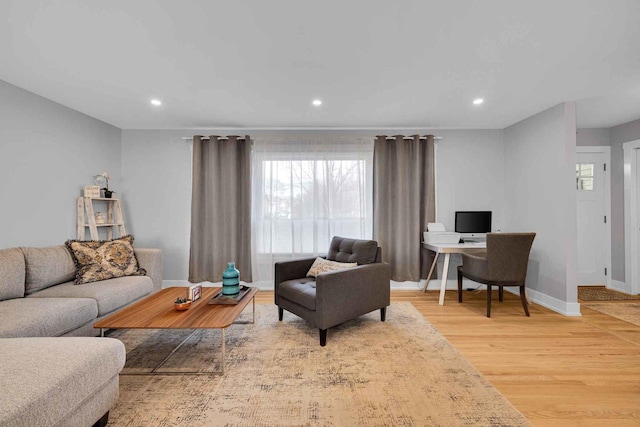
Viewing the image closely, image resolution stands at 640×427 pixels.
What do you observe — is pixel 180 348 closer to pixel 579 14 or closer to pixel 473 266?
pixel 473 266

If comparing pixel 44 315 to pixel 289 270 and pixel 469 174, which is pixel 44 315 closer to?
pixel 289 270

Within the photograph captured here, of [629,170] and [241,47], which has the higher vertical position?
[241,47]

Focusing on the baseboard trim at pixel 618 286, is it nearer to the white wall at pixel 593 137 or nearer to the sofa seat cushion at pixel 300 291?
the white wall at pixel 593 137

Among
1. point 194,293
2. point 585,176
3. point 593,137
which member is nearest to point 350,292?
point 194,293

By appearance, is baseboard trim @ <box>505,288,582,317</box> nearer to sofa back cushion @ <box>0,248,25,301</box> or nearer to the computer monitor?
the computer monitor

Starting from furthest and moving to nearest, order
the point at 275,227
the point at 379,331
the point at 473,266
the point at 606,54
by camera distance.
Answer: the point at 275,227
the point at 473,266
the point at 379,331
the point at 606,54

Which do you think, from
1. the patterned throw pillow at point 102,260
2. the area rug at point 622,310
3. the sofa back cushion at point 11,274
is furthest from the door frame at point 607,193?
the sofa back cushion at point 11,274

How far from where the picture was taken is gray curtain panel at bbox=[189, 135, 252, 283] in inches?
153

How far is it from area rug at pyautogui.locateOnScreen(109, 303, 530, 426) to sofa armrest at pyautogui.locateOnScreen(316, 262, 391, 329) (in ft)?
0.76

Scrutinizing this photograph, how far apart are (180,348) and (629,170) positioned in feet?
19.6

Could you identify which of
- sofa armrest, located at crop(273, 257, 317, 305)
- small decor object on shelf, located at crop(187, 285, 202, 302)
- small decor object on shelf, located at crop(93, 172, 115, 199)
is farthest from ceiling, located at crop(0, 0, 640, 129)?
small decor object on shelf, located at crop(187, 285, 202, 302)

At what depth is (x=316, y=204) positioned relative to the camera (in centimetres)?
395

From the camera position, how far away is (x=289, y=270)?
293 cm

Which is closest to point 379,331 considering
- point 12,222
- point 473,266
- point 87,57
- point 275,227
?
point 473,266
